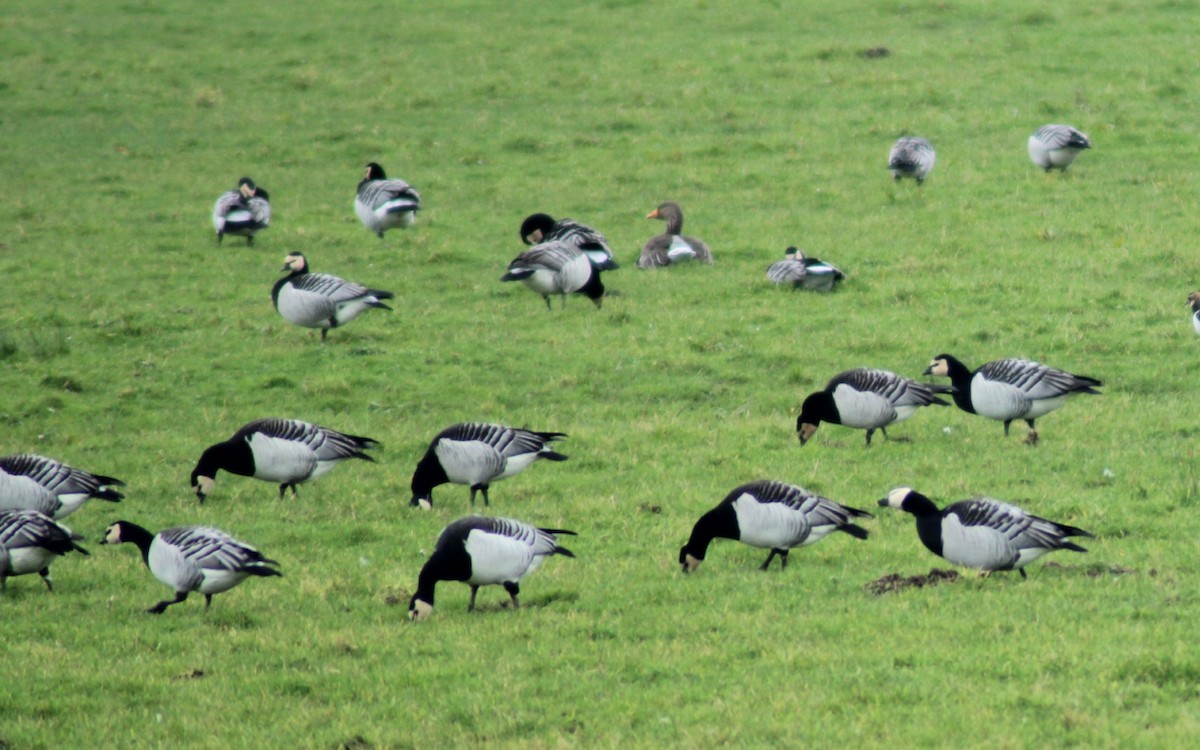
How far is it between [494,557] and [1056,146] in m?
19.1

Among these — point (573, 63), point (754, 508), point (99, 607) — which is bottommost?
point (99, 607)

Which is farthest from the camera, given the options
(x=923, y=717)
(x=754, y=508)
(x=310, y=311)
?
(x=310, y=311)

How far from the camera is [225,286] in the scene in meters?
23.1

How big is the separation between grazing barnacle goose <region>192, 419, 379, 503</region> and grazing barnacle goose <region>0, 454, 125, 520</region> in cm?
111

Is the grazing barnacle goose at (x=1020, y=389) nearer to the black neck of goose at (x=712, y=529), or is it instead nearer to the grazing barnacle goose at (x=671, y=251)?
the black neck of goose at (x=712, y=529)

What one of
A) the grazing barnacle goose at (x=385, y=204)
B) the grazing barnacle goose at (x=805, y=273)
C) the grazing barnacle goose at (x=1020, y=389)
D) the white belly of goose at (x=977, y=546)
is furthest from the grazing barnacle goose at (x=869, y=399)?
the grazing barnacle goose at (x=385, y=204)

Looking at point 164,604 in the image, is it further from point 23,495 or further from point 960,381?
point 960,381

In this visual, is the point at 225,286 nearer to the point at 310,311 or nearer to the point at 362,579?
the point at 310,311

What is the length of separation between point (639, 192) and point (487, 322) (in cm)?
858

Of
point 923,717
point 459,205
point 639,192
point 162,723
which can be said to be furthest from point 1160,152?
point 162,723

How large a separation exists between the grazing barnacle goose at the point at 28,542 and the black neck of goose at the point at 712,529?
4958 mm

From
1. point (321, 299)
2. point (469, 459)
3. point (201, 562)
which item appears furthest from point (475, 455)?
point (321, 299)

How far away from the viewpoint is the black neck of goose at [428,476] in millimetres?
13586

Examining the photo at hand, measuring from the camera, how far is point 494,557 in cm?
1055
